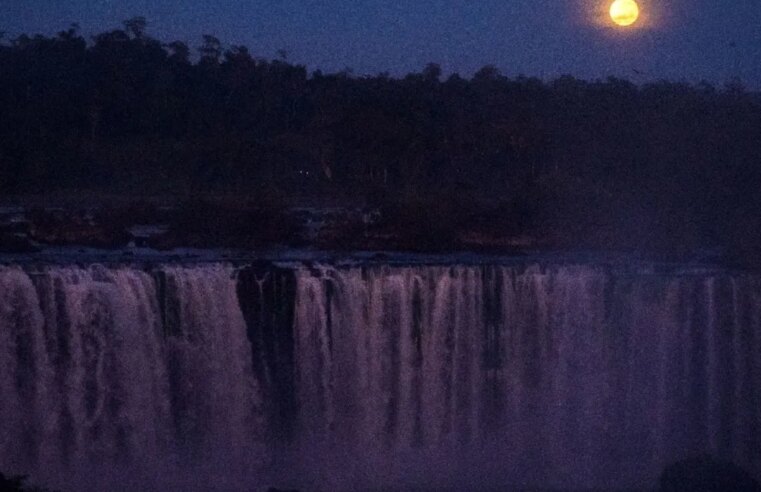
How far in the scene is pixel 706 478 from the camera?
8.37 meters

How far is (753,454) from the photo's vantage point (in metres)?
12.7

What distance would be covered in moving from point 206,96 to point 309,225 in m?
13.2

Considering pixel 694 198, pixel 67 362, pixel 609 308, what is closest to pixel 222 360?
pixel 67 362

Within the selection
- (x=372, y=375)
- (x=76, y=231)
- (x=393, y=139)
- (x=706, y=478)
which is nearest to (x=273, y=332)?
(x=372, y=375)

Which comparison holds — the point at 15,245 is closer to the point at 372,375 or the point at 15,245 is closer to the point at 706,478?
the point at 372,375

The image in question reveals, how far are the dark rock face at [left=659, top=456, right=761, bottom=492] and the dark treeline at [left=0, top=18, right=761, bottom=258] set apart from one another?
26.7ft

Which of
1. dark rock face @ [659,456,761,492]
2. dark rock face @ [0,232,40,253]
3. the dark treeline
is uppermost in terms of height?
the dark treeline

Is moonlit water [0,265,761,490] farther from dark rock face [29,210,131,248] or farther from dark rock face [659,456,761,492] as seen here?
dark rock face [659,456,761,492]

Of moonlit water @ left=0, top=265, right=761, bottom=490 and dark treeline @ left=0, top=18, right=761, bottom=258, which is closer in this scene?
moonlit water @ left=0, top=265, right=761, bottom=490

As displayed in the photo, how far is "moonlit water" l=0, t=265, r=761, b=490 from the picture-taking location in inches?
470

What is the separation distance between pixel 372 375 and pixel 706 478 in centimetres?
493

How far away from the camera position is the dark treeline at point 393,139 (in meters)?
19.1

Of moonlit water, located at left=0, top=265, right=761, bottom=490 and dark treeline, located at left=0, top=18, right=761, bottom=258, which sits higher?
dark treeline, located at left=0, top=18, right=761, bottom=258

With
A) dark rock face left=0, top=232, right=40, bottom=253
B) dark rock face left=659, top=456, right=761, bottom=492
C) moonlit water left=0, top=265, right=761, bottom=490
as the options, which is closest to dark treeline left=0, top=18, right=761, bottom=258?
moonlit water left=0, top=265, right=761, bottom=490
